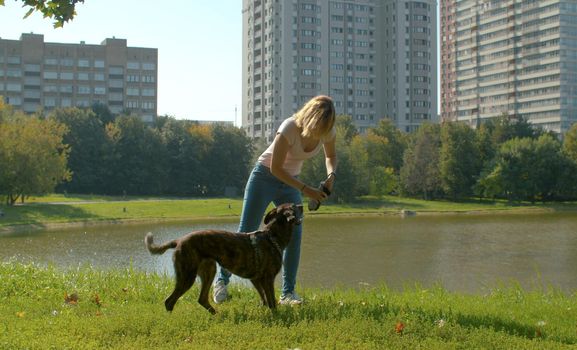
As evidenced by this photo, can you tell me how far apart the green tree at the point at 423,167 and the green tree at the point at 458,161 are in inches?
37.5

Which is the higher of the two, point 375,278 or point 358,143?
point 358,143

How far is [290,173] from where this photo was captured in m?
6.60

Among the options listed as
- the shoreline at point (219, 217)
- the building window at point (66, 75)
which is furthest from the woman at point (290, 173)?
the building window at point (66, 75)

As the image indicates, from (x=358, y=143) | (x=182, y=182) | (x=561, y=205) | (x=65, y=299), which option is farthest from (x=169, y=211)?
(x=65, y=299)

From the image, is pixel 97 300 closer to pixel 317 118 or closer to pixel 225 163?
pixel 317 118

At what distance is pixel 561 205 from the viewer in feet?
209

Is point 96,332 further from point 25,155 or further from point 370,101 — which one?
point 370,101

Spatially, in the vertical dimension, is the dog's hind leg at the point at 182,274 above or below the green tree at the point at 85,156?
below

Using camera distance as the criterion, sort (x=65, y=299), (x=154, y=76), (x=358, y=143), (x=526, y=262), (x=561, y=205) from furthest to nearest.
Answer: (x=154, y=76) → (x=358, y=143) → (x=561, y=205) → (x=526, y=262) → (x=65, y=299)

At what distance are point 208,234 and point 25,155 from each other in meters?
46.5

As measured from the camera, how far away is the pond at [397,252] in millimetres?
18594

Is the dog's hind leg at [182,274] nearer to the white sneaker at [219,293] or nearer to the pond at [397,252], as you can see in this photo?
the white sneaker at [219,293]

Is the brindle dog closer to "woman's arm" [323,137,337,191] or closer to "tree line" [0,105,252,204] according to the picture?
"woman's arm" [323,137,337,191]

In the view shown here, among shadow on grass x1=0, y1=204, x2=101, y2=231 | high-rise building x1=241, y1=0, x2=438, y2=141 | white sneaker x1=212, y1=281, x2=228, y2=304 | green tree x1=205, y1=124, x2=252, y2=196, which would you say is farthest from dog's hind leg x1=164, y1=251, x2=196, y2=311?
high-rise building x1=241, y1=0, x2=438, y2=141
